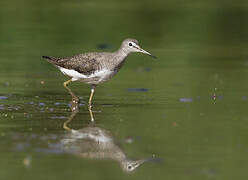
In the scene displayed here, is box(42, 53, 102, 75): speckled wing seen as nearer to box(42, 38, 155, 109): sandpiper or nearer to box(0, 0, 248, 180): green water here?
box(42, 38, 155, 109): sandpiper

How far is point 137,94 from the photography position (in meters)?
12.3

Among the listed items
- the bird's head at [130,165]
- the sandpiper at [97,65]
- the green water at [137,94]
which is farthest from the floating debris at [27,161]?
the sandpiper at [97,65]

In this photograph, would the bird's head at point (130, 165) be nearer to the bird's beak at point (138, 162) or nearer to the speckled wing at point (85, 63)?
the bird's beak at point (138, 162)

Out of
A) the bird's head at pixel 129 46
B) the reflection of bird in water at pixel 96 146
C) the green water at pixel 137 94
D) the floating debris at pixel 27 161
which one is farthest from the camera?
the bird's head at pixel 129 46

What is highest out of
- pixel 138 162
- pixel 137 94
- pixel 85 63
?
pixel 138 162

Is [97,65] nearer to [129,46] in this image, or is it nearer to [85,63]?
[85,63]

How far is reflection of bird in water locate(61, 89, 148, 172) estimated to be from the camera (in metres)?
7.68

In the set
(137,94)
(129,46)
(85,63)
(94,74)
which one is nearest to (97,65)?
(94,74)

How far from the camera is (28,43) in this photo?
1845 cm

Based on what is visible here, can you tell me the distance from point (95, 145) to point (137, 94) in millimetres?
4027

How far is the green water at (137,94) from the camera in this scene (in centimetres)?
753

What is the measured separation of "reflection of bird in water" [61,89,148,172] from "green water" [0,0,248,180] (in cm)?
10

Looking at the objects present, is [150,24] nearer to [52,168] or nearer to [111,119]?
[111,119]

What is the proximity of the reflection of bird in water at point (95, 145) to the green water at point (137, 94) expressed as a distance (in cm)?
10
